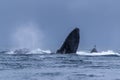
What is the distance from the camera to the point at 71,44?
103875 mm

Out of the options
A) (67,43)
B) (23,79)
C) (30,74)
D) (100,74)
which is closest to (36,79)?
(23,79)

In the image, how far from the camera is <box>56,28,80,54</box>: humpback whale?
10369 centimetres

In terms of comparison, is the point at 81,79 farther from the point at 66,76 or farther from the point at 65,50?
the point at 65,50

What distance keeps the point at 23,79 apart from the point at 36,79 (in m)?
1.07

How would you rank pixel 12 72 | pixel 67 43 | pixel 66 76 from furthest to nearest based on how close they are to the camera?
pixel 67 43
pixel 12 72
pixel 66 76

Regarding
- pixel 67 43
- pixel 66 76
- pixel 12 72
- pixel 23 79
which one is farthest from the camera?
pixel 67 43

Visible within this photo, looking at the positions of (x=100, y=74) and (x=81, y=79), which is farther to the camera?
(x=100, y=74)

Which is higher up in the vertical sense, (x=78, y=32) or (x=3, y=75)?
(x=78, y=32)

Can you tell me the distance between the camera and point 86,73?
58.6 m

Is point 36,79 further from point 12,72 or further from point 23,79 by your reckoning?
point 12,72

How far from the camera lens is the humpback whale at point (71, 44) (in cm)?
10369

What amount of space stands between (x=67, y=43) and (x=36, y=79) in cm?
5344

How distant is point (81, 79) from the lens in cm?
5122

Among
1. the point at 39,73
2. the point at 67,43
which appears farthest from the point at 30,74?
the point at 67,43
